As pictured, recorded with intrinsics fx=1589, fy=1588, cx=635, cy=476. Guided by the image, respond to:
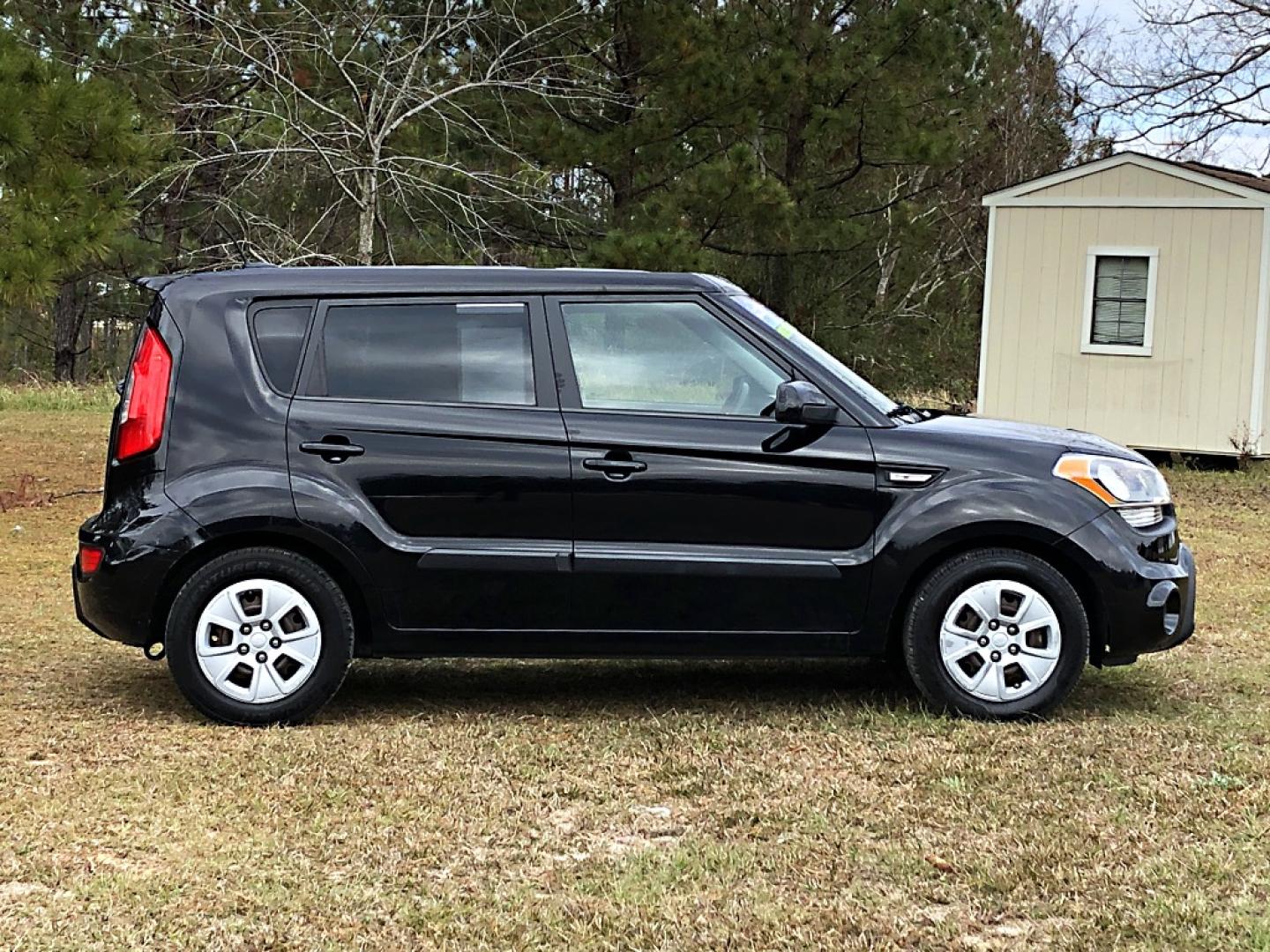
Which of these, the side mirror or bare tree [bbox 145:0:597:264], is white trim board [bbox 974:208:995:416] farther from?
the side mirror

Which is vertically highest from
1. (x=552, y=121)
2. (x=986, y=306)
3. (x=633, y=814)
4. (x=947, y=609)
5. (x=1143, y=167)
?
(x=552, y=121)

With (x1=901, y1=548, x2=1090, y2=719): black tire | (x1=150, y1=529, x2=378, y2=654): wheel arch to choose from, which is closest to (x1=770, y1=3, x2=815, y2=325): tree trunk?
(x1=901, y1=548, x2=1090, y2=719): black tire

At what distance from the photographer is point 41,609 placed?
838 centimetres

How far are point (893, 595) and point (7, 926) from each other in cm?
322

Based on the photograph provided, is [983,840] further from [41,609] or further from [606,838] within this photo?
[41,609]

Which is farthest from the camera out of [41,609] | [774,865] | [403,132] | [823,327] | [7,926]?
[823,327]

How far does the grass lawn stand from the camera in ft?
12.5

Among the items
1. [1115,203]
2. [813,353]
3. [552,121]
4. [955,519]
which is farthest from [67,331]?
[955,519]

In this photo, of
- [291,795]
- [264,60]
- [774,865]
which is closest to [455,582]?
[291,795]

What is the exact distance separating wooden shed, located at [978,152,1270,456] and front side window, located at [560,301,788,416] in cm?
1256

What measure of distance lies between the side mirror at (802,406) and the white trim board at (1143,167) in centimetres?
1271

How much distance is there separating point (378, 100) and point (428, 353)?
13.0 metres

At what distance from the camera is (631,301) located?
5.92 meters

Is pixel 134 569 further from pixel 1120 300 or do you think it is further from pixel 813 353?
pixel 1120 300
